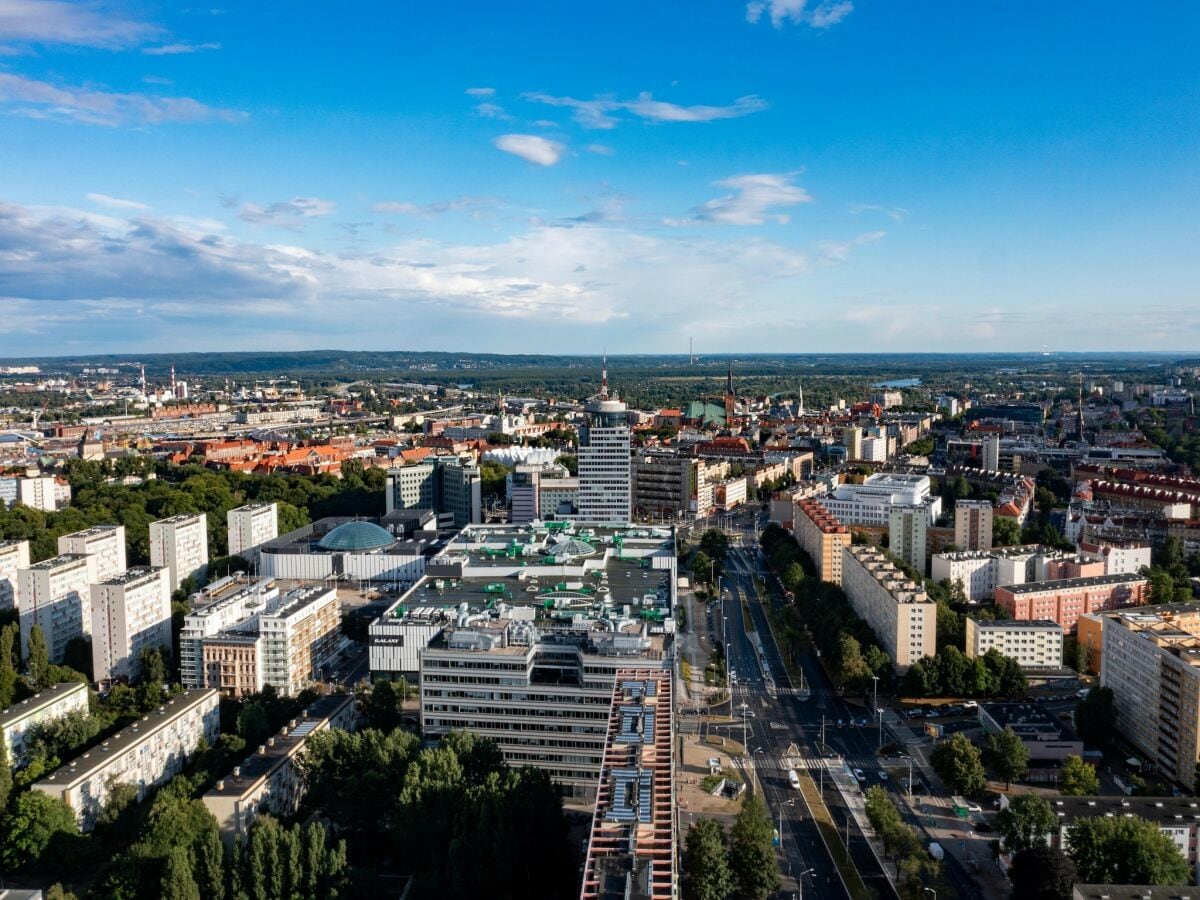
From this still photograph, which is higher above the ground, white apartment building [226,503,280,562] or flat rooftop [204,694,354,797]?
white apartment building [226,503,280,562]

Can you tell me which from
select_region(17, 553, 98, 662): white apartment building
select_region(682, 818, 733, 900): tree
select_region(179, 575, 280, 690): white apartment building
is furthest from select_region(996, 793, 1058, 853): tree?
select_region(17, 553, 98, 662): white apartment building

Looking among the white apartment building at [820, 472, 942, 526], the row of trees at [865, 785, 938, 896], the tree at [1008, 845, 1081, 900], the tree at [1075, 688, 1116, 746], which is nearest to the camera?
the tree at [1008, 845, 1081, 900]

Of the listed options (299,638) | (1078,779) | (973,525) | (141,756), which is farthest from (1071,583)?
(141,756)

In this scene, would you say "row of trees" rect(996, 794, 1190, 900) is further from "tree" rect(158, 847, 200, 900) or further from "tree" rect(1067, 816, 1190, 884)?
"tree" rect(158, 847, 200, 900)

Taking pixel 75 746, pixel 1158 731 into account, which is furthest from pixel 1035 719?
pixel 75 746

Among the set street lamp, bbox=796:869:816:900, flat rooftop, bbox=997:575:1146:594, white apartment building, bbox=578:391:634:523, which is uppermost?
white apartment building, bbox=578:391:634:523

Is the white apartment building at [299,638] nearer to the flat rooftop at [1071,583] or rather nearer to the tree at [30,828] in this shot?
the tree at [30,828]

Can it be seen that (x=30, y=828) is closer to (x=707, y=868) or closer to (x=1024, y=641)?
(x=707, y=868)
